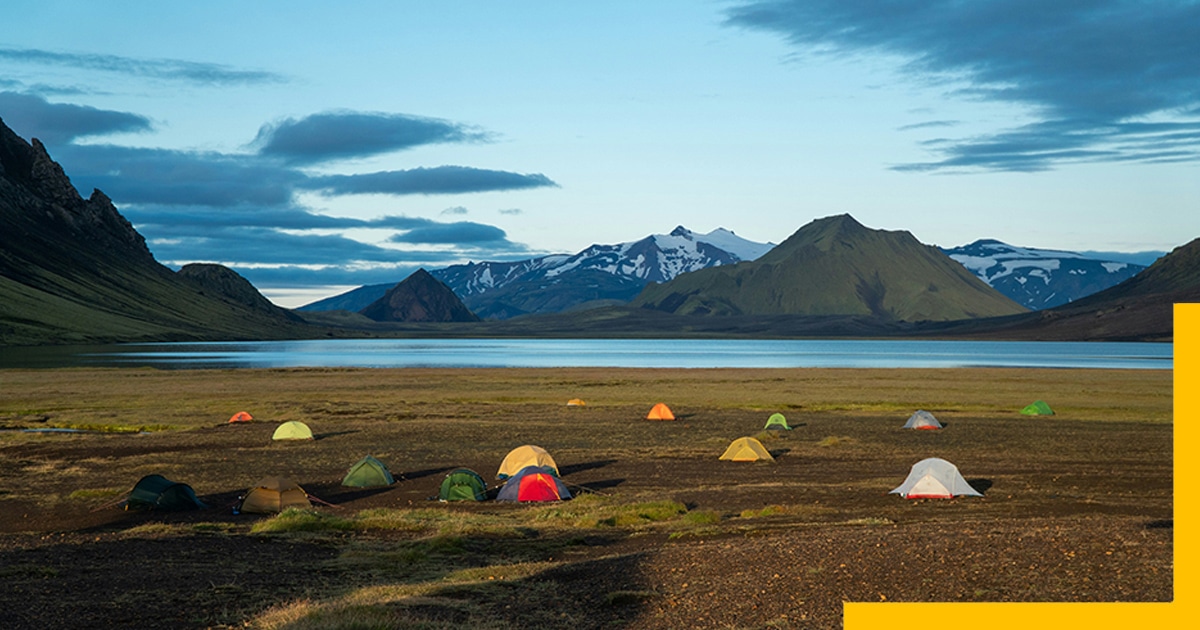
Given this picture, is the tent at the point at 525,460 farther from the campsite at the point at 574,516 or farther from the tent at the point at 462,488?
the tent at the point at 462,488

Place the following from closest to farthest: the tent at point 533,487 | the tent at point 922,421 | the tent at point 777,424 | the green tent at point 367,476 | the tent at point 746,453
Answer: the tent at point 533,487 → the green tent at point 367,476 → the tent at point 746,453 → the tent at point 922,421 → the tent at point 777,424

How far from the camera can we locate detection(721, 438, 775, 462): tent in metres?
38.4

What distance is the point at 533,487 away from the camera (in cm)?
3066

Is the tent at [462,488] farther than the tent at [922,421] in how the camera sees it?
No

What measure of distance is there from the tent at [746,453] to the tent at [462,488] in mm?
11749

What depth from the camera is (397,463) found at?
39.0m

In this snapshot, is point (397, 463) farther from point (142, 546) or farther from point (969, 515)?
point (969, 515)

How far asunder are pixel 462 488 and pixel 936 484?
14498 millimetres

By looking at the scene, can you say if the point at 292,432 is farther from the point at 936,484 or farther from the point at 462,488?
the point at 936,484

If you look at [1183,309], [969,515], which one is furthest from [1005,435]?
[1183,309]

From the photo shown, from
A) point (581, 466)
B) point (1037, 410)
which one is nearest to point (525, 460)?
point (581, 466)

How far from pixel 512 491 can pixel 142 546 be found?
1156 cm

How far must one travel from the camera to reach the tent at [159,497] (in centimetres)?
2802

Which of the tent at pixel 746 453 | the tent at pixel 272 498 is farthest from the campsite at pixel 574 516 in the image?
the tent at pixel 746 453
